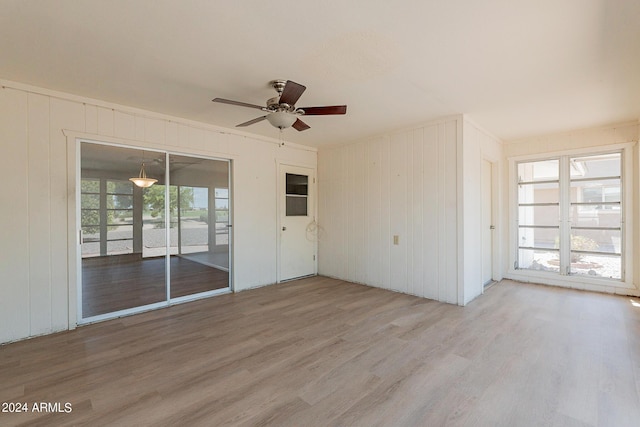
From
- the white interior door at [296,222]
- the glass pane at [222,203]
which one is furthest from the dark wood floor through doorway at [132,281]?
the white interior door at [296,222]

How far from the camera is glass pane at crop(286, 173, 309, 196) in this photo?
5.50 meters

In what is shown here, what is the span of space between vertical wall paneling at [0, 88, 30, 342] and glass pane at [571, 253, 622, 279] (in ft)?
24.6

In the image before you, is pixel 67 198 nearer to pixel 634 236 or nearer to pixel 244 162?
pixel 244 162

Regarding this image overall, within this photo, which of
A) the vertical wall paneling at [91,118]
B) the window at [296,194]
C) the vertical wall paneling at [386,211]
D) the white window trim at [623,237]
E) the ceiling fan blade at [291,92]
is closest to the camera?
the ceiling fan blade at [291,92]

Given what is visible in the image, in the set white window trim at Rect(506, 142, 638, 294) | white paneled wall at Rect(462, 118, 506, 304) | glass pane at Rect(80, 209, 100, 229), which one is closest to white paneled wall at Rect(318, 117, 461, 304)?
white paneled wall at Rect(462, 118, 506, 304)

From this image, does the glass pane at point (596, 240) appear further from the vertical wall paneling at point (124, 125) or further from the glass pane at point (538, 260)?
the vertical wall paneling at point (124, 125)

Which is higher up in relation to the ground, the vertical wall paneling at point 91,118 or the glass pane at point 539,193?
the vertical wall paneling at point 91,118

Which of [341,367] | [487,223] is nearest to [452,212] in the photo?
[487,223]

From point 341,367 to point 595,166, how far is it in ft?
17.1

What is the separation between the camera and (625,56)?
2418 mm

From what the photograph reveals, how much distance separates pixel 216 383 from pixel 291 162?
3.94 meters

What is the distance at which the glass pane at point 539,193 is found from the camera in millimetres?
4941

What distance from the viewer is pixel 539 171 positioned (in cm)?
511

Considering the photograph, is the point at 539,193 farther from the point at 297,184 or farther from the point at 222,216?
the point at 222,216
